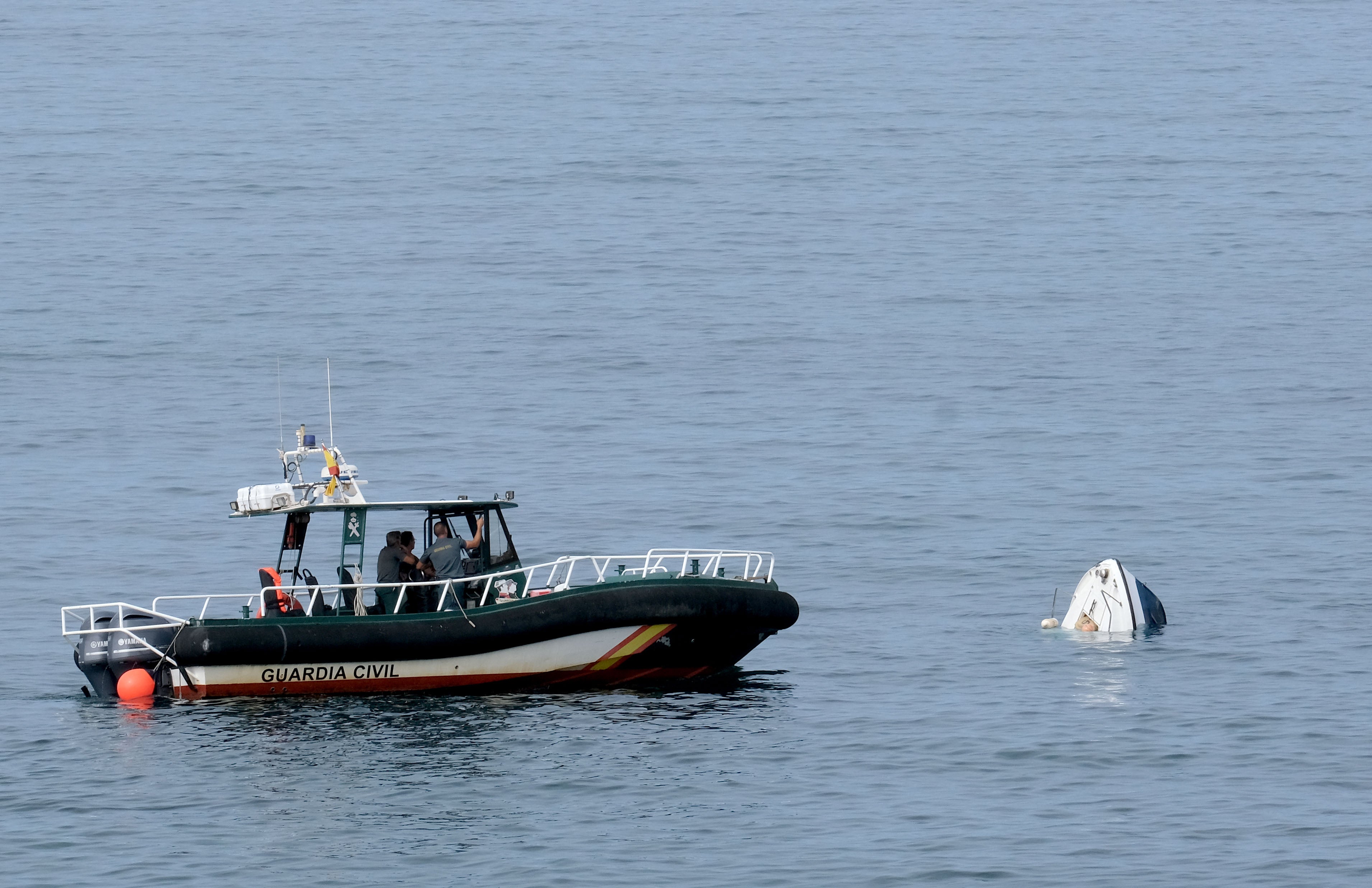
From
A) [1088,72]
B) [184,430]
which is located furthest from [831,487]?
[1088,72]

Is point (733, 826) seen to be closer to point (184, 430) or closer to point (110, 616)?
point (110, 616)

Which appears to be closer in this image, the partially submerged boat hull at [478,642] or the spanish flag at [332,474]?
the partially submerged boat hull at [478,642]

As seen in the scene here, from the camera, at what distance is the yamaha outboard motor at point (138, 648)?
→ 918 inches

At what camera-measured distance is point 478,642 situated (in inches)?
915

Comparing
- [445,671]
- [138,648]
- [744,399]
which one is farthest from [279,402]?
[445,671]

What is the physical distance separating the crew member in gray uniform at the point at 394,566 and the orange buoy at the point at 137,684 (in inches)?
110

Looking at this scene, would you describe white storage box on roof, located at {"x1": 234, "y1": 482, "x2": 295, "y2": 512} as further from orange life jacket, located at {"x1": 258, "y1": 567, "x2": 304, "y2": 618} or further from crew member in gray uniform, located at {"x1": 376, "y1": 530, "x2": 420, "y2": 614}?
crew member in gray uniform, located at {"x1": 376, "y1": 530, "x2": 420, "y2": 614}

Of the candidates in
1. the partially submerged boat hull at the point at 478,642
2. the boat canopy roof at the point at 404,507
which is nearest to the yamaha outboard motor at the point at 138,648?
the partially submerged boat hull at the point at 478,642

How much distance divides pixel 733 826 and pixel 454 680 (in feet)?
18.4

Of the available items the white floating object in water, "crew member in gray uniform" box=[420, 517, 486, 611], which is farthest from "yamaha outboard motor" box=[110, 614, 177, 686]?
the white floating object in water

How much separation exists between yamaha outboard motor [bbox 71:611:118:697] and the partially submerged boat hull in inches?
29.6

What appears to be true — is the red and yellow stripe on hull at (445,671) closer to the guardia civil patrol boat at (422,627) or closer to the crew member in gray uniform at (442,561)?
the guardia civil patrol boat at (422,627)

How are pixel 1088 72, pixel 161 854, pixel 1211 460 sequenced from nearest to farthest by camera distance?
pixel 161 854 < pixel 1211 460 < pixel 1088 72

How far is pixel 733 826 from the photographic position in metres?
19.0
